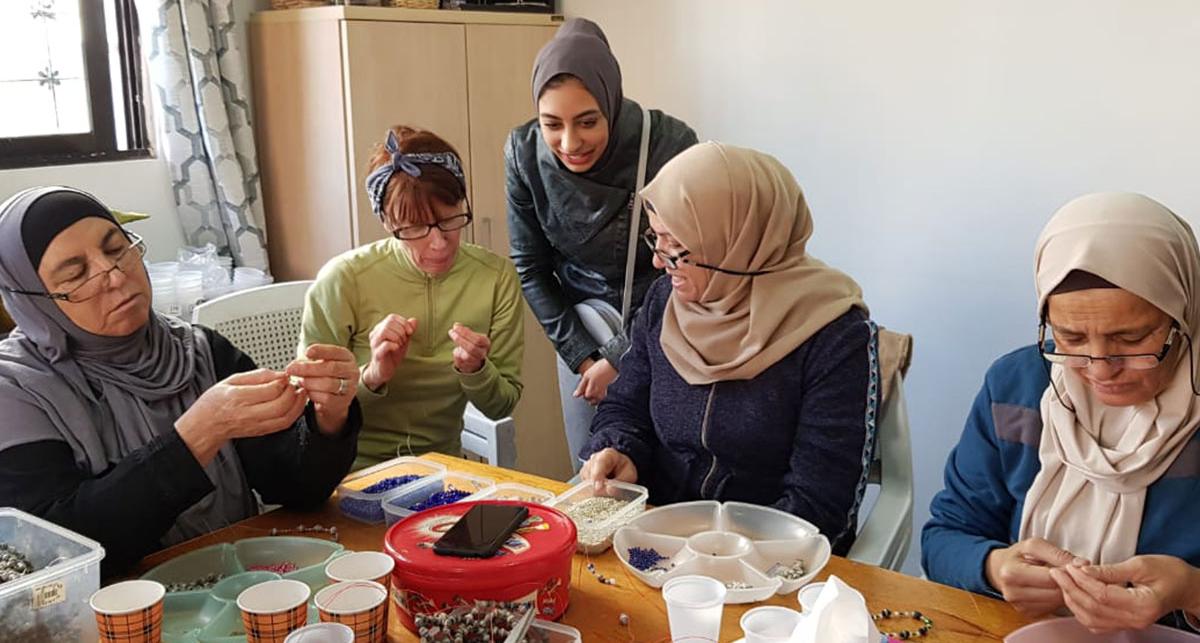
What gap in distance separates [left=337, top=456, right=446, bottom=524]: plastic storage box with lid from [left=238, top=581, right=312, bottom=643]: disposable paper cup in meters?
0.44

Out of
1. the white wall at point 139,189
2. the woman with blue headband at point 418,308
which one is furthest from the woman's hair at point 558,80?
the white wall at point 139,189

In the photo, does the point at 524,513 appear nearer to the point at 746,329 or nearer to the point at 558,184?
the point at 746,329

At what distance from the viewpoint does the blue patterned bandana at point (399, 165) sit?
2.28 metres

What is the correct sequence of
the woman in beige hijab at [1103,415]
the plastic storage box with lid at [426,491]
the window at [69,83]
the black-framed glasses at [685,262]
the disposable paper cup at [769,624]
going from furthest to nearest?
the window at [69,83] → the black-framed glasses at [685,262] → the plastic storage box with lid at [426,491] → the woman in beige hijab at [1103,415] → the disposable paper cup at [769,624]

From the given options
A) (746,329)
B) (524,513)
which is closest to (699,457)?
(746,329)

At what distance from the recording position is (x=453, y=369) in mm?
2365

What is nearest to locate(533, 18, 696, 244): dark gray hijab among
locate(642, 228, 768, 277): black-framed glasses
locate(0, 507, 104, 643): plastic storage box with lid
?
locate(642, 228, 768, 277): black-framed glasses

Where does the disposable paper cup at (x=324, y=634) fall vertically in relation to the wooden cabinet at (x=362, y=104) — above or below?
below

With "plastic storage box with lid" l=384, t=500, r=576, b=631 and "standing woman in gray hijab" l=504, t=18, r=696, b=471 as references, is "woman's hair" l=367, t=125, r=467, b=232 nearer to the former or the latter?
"standing woman in gray hijab" l=504, t=18, r=696, b=471

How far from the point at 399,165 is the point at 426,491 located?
30.6 inches

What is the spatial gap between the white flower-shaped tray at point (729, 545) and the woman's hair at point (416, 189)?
0.93m

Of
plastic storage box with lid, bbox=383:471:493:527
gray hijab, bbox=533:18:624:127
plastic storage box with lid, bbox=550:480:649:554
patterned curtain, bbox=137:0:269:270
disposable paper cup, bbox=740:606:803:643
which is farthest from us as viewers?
patterned curtain, bbox=137:0:269:270

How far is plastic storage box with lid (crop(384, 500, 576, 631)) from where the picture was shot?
1348 mm

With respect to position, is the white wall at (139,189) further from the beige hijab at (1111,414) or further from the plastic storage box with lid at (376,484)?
the beige hijab at (1111,414)
